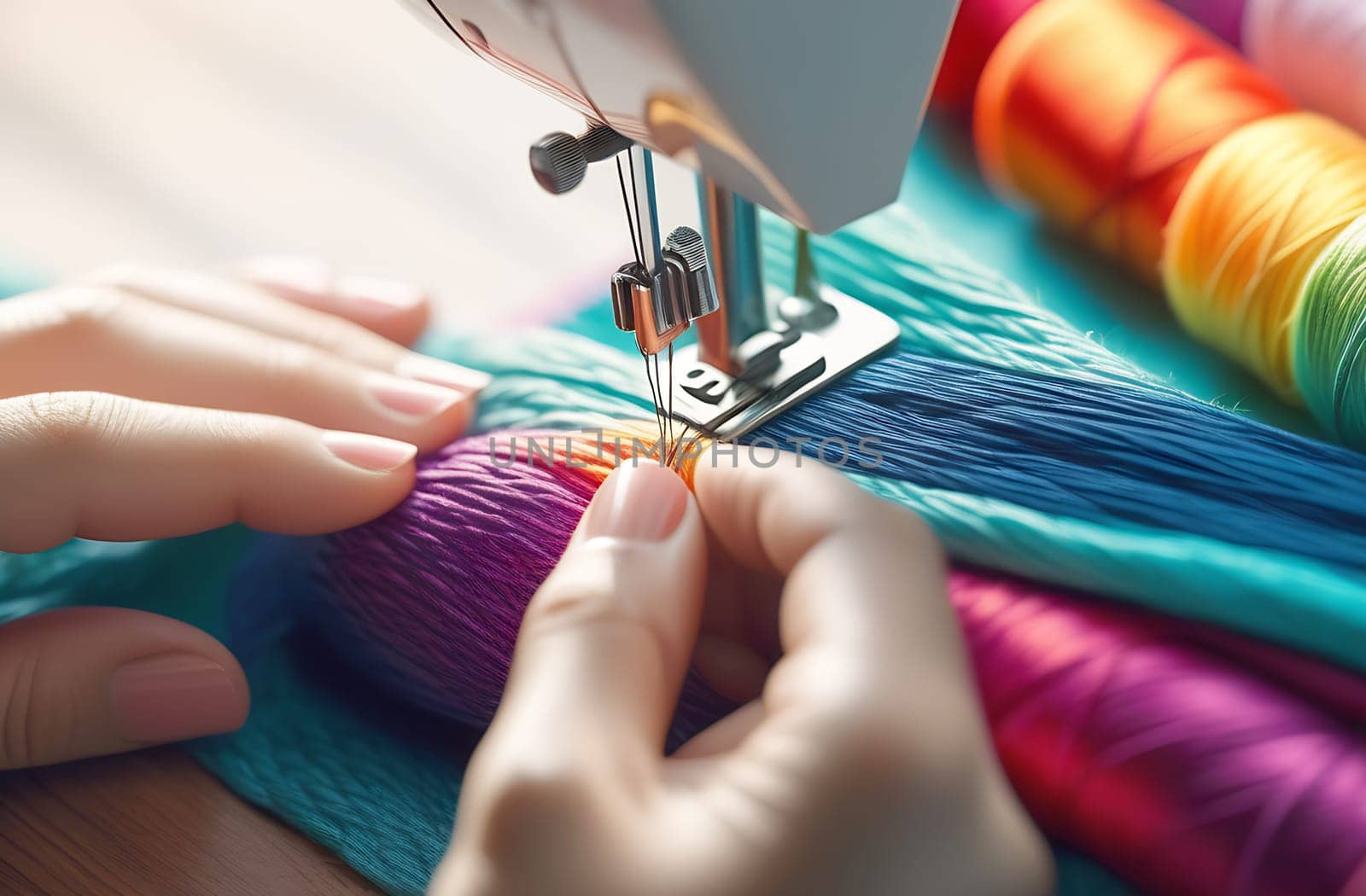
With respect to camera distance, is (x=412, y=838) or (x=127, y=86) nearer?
(x=412, y=838)

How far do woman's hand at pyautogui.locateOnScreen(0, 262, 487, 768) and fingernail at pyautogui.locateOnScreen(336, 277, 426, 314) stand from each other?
4cm

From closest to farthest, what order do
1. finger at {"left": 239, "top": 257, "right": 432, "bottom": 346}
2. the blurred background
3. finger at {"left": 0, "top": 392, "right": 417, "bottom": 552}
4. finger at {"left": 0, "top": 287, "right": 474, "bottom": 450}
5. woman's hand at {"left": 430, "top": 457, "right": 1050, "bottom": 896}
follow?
woman's hand at {"left": 430, "top": 457, "right": 1050, "bottom": 896}, finger at {"left": 0, "top": 392, "right": 417, "bottom": 552}, finger at {"left": 0, "top": 287, "right": 474, "bottom": 450}, finger at {"left": 239, "top": 257, "right": 432, "bottom": 346}, the blurred background

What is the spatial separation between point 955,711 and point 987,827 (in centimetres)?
4

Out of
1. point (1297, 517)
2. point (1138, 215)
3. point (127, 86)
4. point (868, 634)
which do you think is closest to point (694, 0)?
point (868, 634)

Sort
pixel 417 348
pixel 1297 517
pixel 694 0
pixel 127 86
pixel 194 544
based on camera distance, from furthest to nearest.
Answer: pixel 127 86, pixel 417 348, pixel 194 544, pixel 1297 517, pixel 694 0

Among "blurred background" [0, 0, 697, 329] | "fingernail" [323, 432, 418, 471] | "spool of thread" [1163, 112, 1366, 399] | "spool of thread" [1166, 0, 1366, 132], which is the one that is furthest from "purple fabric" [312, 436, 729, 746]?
"spool of thread" [1166, 0, 1366, 132]

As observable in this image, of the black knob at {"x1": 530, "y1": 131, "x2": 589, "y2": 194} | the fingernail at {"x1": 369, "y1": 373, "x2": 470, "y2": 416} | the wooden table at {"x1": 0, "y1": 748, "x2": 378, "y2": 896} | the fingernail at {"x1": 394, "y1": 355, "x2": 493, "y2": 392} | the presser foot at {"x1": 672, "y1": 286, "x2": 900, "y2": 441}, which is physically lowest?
the wooden table at {"x1": 0, "y1": 748, "x2": 378, "y2": 896}

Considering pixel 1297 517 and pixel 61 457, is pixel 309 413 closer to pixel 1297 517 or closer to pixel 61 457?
pixel 61 457

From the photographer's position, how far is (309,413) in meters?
0.70

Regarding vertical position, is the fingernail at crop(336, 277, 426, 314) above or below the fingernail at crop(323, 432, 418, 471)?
above

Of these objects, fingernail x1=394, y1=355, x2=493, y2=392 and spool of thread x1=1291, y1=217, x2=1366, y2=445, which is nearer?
spool of thread x1=1291, y1=217, x2=1366, y2=445

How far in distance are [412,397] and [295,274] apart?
0.62 ft

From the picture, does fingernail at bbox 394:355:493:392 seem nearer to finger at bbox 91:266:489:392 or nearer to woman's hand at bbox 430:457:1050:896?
finger at bbox 91:266:489:392

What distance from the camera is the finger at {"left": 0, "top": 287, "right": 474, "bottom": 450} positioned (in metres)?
0.69
